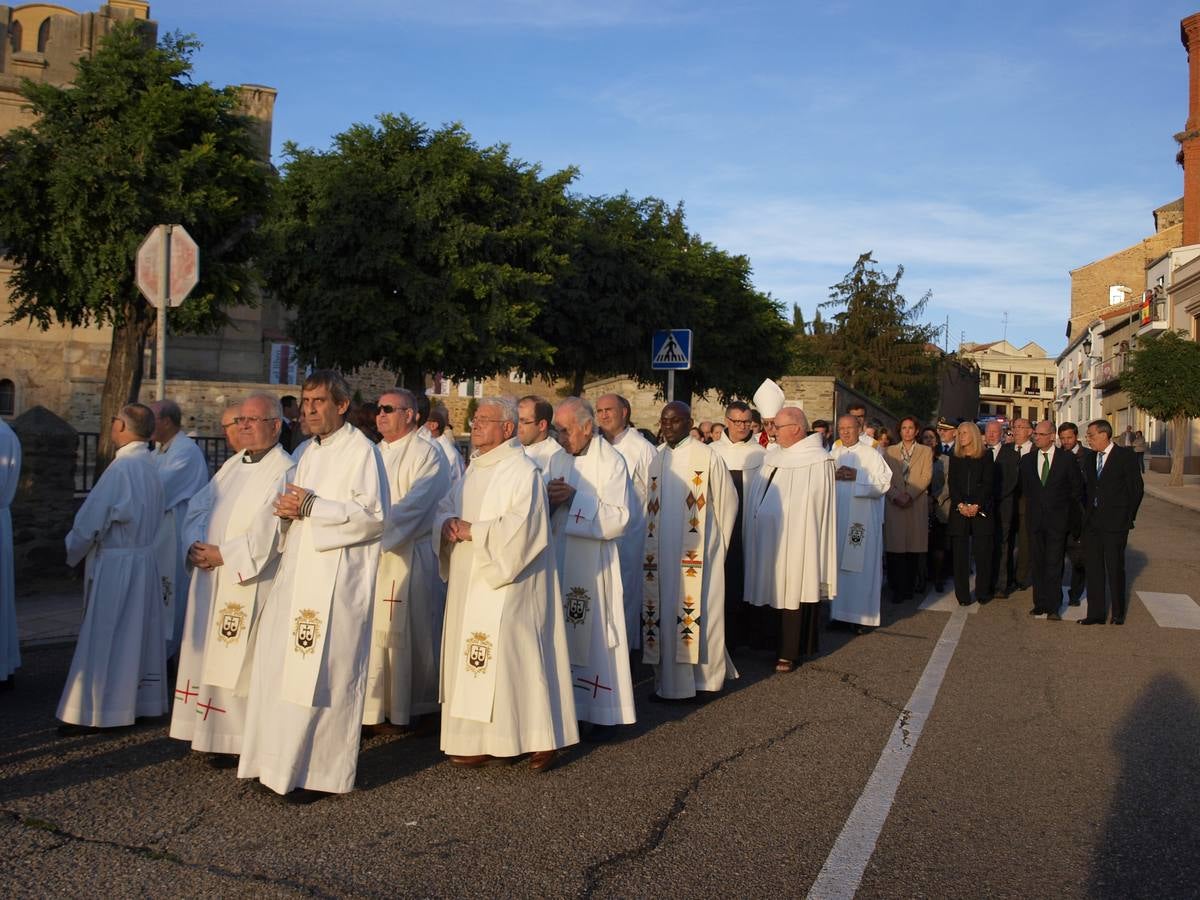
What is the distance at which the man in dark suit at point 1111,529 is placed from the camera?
11203 mm

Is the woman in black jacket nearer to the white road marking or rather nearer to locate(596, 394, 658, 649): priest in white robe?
the white road marking

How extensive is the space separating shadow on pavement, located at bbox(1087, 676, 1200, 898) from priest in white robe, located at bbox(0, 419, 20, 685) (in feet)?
20.7

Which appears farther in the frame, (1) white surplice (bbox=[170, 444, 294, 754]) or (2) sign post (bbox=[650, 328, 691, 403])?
(2) sign post (bbox=[650, 328, 691, 403])

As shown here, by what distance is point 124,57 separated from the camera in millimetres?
13539

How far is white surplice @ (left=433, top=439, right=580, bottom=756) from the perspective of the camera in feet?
18.6

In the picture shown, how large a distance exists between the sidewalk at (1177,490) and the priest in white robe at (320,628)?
1038 inches

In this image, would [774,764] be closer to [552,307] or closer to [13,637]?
[13,637]

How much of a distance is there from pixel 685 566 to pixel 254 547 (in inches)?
120

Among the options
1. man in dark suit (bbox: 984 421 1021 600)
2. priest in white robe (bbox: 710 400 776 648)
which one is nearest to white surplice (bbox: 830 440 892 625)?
priest in white robe (bbox: 710 400 776 648)

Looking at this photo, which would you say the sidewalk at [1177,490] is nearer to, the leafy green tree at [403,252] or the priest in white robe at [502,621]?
the leafy green tree at [403,252]

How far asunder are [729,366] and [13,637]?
2230cm

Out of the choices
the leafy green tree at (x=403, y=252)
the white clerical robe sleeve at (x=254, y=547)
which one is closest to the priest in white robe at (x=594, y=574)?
the white clerical robe sleeve at (x=254, y=547)

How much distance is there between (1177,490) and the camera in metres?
35.2

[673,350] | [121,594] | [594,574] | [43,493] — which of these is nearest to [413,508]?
[594,574]
